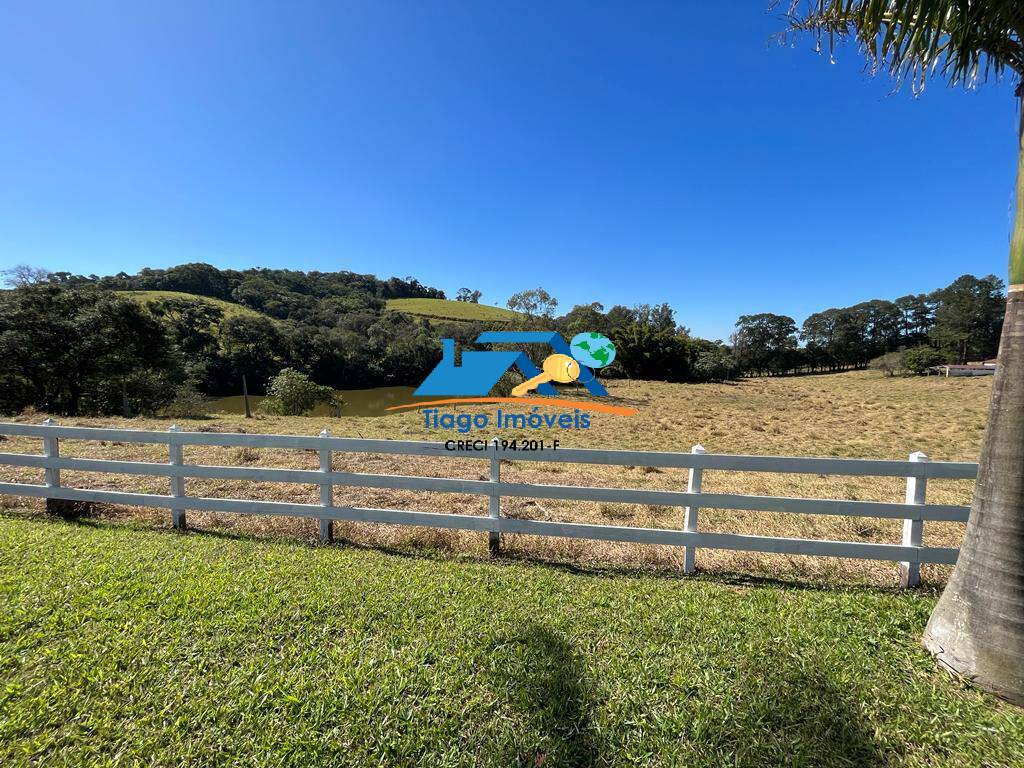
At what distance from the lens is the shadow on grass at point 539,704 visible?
177 centimetres

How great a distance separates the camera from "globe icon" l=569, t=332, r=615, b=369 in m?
28.0

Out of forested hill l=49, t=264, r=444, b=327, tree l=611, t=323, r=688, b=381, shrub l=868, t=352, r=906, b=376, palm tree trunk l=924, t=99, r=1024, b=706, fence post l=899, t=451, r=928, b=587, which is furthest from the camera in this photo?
forested hill l=49, t=264, r=444, b=327

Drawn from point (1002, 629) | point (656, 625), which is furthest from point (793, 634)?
point (1002, 629)

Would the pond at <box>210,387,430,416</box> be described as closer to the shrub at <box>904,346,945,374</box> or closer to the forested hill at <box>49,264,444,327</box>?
the forested hill at <box>49,264,444,327</box>

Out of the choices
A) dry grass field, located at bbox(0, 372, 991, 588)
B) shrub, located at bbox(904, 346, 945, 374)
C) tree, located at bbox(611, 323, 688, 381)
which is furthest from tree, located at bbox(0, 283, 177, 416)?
shrub, located at bbox(904, 346, 945, 374)

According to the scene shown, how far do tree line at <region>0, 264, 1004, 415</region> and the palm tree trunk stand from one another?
29.1 m

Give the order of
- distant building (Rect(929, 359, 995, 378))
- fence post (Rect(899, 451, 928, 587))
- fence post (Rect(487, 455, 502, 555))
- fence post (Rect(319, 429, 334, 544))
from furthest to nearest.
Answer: distant building (Rect(929, 359, 995, 378)) → fence post (Rect(319, 429, 334, 544)) → fence post (Rect(487, 455, 502, 555)) → fence post (Rect(899, 451, 928, 587))

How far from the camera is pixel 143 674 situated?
2180 millimetres

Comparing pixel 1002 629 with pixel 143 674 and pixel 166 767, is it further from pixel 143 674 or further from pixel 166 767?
pixel 143 674

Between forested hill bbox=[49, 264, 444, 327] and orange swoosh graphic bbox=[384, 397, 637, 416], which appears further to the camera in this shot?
forested hill bbox=[49, 264, 444, 327]

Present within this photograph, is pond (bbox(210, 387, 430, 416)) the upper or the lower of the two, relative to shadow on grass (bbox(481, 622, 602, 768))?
lower

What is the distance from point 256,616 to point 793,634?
361cm

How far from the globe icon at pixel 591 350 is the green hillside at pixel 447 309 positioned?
154 feet

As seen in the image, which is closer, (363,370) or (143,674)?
(143,674)
